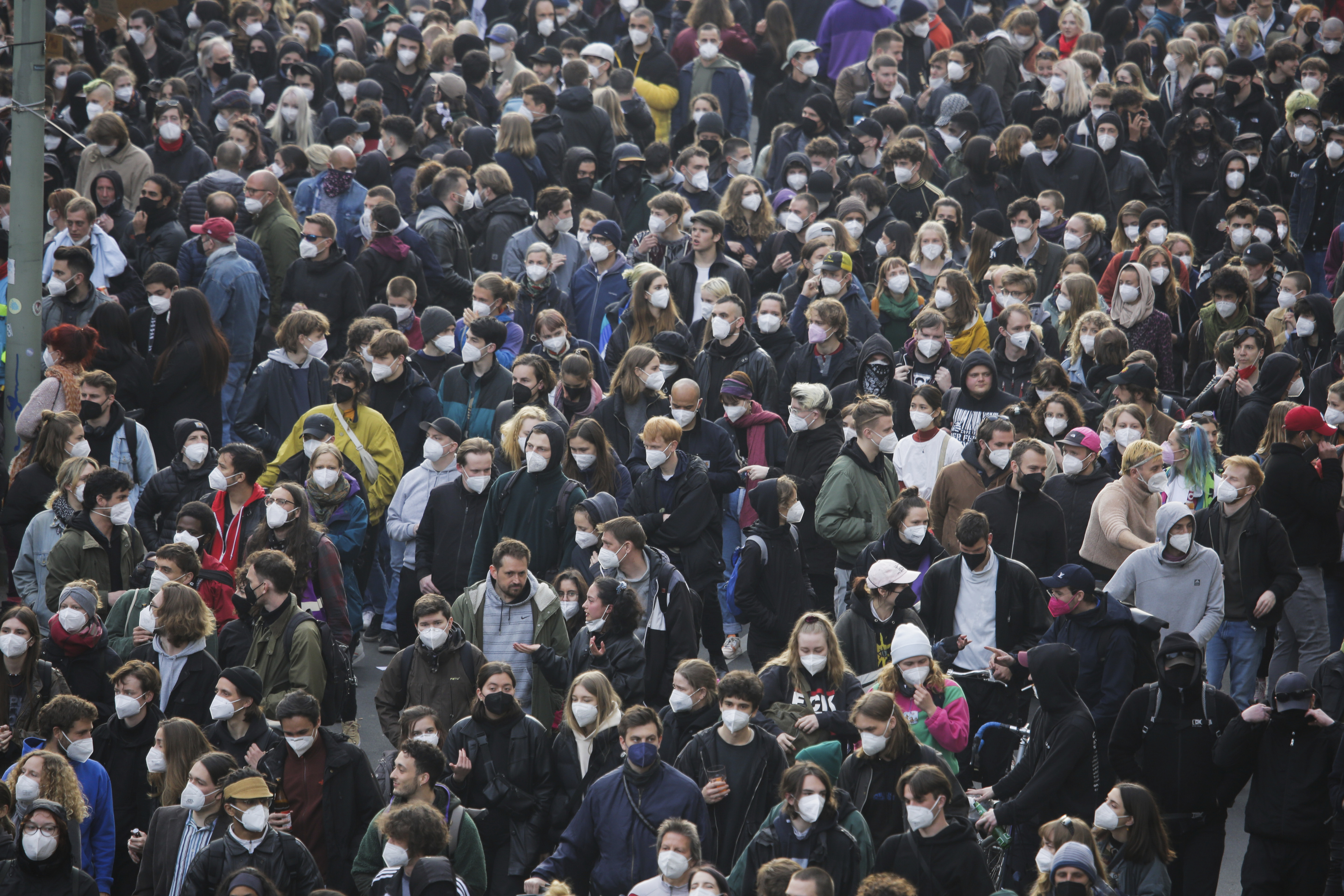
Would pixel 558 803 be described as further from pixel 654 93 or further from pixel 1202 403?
pixel 654 93

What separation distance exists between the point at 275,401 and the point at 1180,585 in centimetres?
666

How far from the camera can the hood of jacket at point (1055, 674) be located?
851 cm

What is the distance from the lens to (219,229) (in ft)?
42.9

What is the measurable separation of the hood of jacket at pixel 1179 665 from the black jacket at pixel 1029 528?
1682 mm

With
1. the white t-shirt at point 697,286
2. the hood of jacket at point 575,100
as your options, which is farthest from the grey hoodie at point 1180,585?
the hood of jacket at point 575,100

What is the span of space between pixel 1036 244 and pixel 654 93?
5.85 meters

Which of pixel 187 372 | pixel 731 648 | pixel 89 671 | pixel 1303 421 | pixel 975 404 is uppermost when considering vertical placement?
pixel 1303 421

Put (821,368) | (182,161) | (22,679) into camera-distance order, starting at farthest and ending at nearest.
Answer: (182,161), (821,368), (22,679)

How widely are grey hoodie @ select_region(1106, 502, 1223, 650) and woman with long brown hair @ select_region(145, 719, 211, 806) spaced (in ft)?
17.9

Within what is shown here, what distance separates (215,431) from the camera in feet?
40.9

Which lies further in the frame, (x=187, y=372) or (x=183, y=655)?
(x=187, y=372)

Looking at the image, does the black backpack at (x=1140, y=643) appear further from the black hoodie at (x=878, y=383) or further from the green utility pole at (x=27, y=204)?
the green utility pole at (x=27, y=204)

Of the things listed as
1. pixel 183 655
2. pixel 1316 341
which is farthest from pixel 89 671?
pixel 1316 341

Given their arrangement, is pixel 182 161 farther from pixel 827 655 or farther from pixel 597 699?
pixel 827 655
